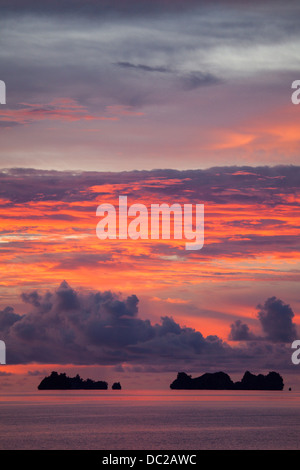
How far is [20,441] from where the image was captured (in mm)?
154750

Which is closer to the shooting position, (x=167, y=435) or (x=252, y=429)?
(x=167, y=435)

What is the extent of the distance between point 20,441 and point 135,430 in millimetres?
40499
